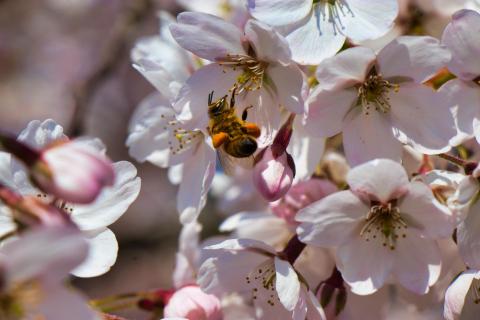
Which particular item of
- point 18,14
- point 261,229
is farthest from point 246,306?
point 18,14

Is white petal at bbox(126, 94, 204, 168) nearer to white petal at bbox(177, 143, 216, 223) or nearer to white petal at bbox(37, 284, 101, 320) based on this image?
white petal at bbox(177, 143, 216, 223)

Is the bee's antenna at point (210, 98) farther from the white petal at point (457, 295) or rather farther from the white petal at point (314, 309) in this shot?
the white petal at point (457, 295)

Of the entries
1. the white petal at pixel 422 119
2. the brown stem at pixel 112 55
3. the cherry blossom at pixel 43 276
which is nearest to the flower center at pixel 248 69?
the white petal at pixel 422 119

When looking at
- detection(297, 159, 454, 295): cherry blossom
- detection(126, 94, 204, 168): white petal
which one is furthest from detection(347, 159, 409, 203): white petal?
detection(126, 94, 204, 168): white petal

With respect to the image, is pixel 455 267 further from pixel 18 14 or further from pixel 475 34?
pixel 18 14

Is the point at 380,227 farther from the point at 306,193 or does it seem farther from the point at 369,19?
the point at 369,19

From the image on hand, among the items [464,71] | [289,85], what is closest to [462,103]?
[464,71]
